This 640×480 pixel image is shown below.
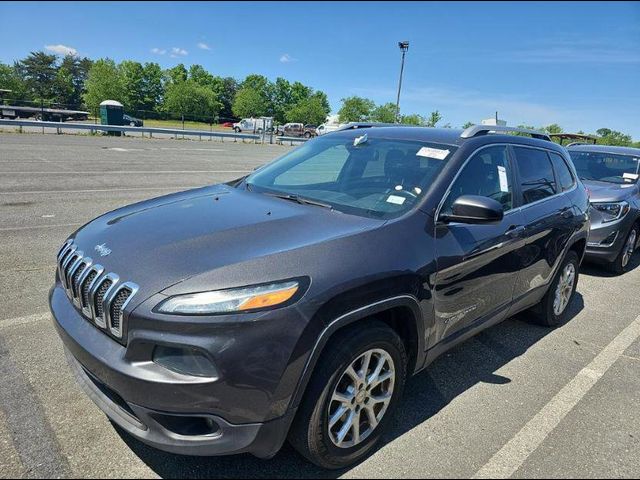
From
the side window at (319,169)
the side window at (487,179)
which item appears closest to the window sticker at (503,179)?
the side window at (487,179)

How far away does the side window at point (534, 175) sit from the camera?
3814 mm

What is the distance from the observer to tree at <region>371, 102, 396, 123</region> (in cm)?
5039

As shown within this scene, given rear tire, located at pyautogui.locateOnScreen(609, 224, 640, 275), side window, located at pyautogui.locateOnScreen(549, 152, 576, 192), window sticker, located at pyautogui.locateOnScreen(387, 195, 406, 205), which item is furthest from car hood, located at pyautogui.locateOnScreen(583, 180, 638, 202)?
window sticker, located at pyautogui.locateOnScreen(387, 195, 406, 205)

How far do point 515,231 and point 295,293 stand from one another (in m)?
2.10

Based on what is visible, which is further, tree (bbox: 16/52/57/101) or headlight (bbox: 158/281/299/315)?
tree (bbox: 16/52/57/101)

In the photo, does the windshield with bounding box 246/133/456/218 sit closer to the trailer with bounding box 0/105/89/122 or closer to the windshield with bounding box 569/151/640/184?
the windshield with bounding box 569/151/640/184

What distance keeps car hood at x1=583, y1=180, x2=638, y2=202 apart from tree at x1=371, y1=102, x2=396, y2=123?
4380cm

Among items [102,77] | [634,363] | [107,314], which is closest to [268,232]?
[107,314]

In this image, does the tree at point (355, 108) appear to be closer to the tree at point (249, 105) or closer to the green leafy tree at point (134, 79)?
the tree at point (249, 105)

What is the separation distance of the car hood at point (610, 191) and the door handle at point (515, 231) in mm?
3846

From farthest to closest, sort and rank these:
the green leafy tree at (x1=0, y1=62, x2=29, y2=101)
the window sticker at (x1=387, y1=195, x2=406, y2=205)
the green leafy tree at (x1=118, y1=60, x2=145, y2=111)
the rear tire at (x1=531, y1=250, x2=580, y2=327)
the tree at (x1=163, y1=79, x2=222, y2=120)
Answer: the green leafy tree at (x1=118, y1=60, x2=145, y2=111)
the tree at (x1=163, y1=79, x2=222, y2=120)
the green leafy tree at (x1=0, y1=62, x2=29, y2=101)
the rear tire at (x1=531, y1=250, x2=580, y2=327)
the window sticker at (x1=387, y1=195, x2=406, y2=205)

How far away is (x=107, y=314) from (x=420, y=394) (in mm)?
2082

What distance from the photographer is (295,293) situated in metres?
2.06

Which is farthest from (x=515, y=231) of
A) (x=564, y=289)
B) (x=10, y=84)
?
(x=10, y=84)
